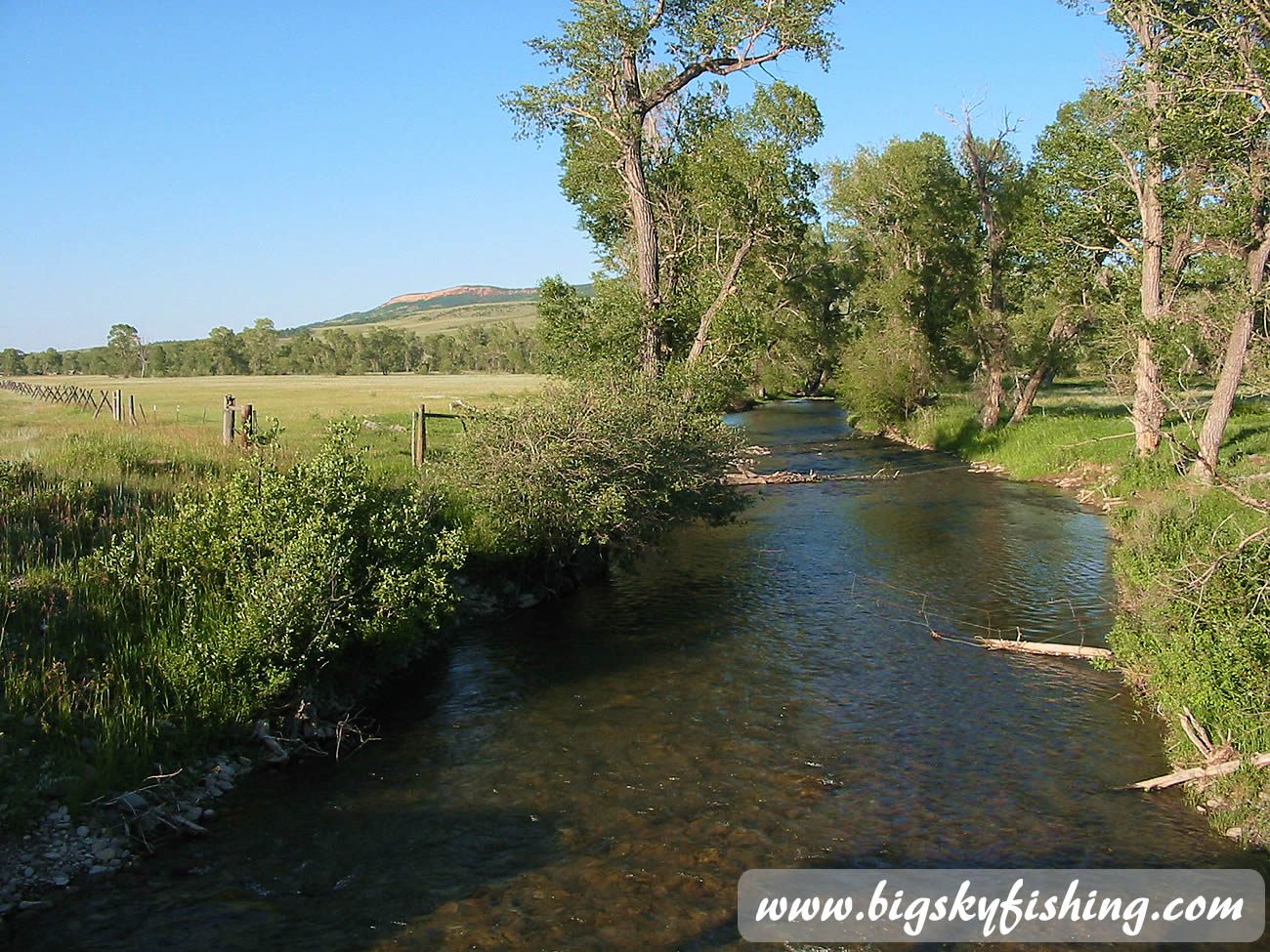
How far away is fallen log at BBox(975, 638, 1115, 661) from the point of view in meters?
13.6

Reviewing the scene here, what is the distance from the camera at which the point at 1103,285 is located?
31016mm

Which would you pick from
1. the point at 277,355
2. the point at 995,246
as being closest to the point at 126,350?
the point at 277,355

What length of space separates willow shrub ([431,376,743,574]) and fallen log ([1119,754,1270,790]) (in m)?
8.64

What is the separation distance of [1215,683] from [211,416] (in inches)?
1706

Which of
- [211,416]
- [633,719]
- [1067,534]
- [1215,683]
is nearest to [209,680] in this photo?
[633,719]

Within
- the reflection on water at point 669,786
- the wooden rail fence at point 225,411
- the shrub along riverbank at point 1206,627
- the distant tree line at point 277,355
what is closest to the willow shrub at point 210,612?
the reflection on water at point 669,786

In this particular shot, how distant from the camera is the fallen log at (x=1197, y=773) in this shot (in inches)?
347

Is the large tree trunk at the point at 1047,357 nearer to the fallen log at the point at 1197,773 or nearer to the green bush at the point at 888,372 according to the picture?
the green bush at the point at 888,372

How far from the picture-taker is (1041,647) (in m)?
13.8

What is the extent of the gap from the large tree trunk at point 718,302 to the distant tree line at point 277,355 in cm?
13027

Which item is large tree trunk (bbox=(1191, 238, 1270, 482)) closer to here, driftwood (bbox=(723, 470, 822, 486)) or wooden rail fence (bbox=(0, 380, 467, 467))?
driftwood (bbox=(723, 470, 822, 486))

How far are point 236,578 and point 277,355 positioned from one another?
6860 inches

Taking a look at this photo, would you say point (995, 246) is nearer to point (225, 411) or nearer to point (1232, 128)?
point (1232, 128)

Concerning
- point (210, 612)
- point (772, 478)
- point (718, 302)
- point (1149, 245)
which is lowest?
point (772, 478)
